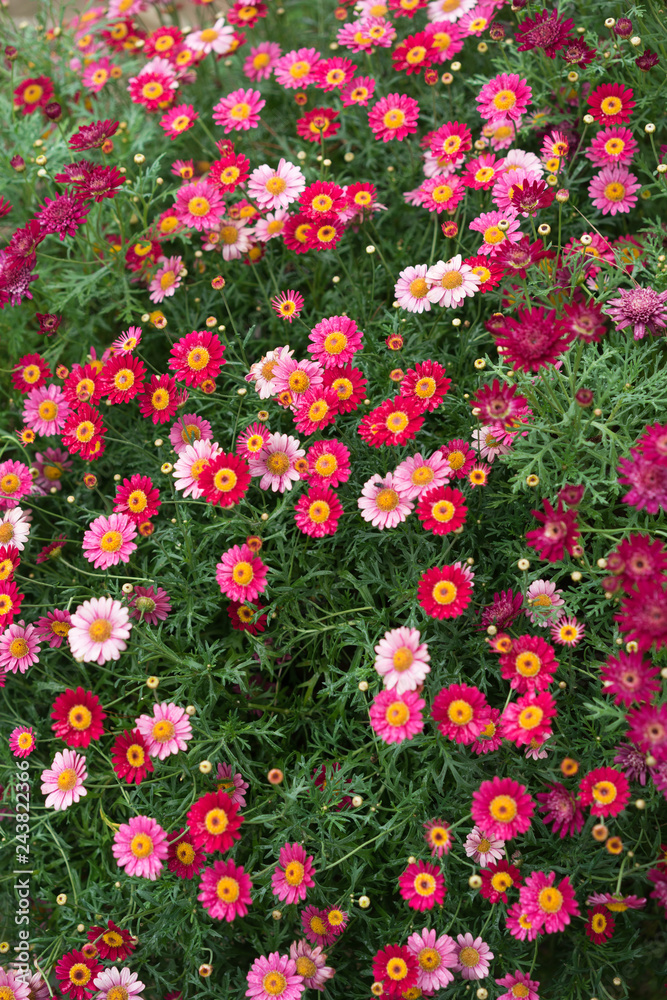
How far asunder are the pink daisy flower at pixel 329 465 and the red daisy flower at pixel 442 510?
250 mm

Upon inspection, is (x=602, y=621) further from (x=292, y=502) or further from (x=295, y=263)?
(x=295, y=263)

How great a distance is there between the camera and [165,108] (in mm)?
3373

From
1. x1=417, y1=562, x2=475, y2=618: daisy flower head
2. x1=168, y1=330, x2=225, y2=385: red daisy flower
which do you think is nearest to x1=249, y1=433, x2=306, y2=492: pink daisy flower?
x1=168, y1=330, x2=225, y2=385: red daisy flower

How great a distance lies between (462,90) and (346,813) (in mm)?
2976

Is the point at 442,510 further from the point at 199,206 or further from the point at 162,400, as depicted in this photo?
the point at 199,206

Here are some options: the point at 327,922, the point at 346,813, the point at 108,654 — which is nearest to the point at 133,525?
the point at 108,654

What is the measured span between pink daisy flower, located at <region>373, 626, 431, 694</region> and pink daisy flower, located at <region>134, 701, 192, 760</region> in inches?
23.4

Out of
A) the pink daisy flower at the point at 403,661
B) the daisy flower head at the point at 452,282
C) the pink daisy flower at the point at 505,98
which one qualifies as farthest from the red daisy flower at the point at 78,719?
the pink daisy flower at the point at 505,98

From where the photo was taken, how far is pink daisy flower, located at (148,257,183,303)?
2904 millimetres

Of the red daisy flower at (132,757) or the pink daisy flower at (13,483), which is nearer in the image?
the red daisy flower at (132,757)

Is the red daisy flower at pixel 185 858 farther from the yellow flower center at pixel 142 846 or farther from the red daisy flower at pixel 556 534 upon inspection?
the red daisy flower at pixel 556 534

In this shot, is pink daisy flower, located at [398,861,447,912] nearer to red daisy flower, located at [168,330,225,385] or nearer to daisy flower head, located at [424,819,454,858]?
daisy flower head, located at [424,819,454,858]

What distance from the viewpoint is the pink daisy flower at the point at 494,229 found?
2.52m

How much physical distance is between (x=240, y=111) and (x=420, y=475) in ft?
5.71
